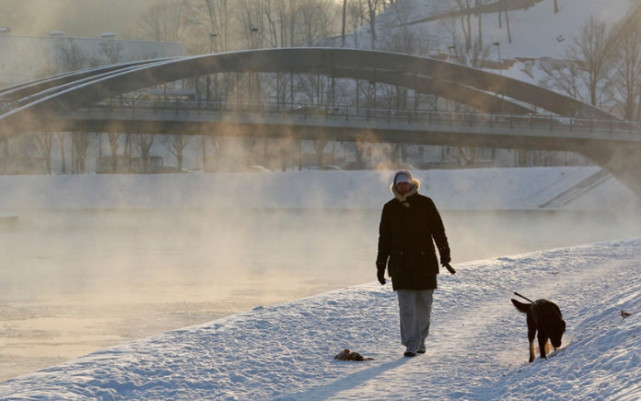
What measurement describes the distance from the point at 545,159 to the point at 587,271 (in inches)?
2733

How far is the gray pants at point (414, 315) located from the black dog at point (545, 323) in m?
1.03

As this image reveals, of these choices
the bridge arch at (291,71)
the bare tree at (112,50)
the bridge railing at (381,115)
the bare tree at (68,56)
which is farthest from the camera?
the bare tree at (112,50)

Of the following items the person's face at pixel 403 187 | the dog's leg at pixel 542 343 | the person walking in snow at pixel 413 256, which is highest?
the person's face at pixel 403 187

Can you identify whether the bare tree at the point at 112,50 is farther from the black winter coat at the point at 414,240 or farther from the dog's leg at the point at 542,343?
the dog's leg at the point at 542,343

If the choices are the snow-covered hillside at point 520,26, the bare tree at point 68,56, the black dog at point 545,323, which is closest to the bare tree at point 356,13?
the snow-covered hillside at point 520,26

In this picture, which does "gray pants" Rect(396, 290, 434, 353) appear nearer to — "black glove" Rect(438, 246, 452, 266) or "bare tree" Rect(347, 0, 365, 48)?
"black glove" Rect(438, 246, 452, 266)

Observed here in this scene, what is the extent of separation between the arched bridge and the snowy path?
41254 millimetres

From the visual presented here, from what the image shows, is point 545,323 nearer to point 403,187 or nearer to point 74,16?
point 403,187

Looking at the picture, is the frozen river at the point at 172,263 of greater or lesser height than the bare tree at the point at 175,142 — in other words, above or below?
below

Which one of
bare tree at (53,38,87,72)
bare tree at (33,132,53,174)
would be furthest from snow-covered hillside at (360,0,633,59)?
bare tree at (33,132,53,174)

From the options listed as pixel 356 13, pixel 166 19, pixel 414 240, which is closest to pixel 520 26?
pixel 356 13

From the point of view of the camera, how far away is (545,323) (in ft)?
32.3

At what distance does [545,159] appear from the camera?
8725 cm

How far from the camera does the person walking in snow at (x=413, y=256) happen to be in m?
10.4
